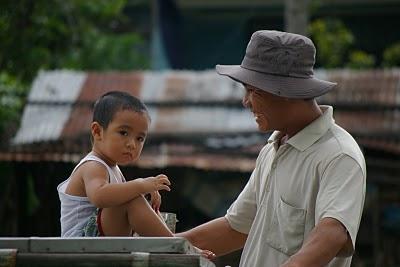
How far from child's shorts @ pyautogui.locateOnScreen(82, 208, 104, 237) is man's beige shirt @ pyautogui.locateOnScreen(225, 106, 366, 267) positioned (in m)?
0.71

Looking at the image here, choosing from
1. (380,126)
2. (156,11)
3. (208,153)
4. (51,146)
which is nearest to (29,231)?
(51,146)

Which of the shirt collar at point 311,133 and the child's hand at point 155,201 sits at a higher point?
the shirt collar at point 311,133

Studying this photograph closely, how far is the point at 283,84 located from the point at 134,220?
2.73 ft

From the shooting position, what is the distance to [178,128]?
12.3m

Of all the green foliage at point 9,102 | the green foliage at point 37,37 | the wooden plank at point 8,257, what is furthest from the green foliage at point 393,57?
the wooden plank at point 8,257

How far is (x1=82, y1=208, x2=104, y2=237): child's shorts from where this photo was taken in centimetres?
469

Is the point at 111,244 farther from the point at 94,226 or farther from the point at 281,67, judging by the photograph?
the point at 281,67

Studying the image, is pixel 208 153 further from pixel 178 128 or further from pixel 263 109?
pixel 263 109

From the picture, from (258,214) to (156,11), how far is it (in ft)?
51.7

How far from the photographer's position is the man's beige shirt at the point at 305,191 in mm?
4707

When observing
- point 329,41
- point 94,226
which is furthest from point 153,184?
point 329,41

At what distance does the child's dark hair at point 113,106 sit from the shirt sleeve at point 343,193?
79 centimetres

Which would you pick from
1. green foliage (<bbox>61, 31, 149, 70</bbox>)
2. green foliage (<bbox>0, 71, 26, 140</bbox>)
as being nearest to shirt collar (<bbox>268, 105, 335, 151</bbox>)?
green foliage (<bbox>0, 71, 26, 140</bbox>)

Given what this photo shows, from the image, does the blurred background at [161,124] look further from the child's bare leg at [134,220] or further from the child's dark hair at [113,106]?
the child's bare leg at [134,220]
